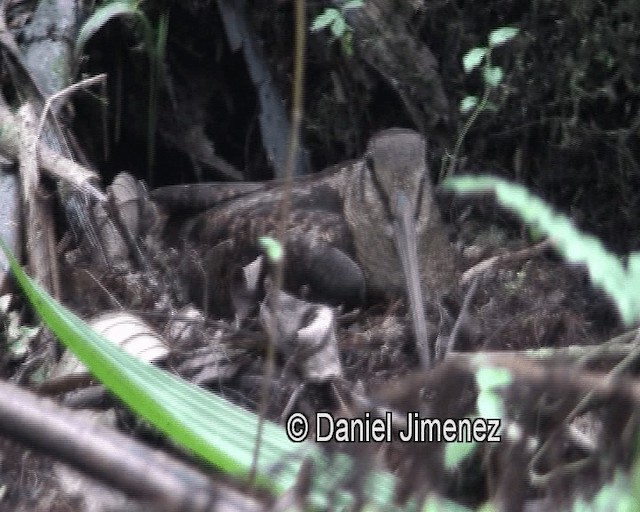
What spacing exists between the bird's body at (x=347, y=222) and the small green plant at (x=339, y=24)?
373mm

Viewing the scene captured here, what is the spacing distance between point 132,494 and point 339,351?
5.85 ft

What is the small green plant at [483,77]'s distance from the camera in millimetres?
3365

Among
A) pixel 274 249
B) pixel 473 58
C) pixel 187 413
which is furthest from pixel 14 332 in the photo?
pixel 473 58

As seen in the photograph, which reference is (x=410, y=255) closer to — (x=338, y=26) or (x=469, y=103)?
(x=469, y=103)

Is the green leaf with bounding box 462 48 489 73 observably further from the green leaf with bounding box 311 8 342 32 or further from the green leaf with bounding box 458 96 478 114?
the green leaf with bounding box 311 8 342 32

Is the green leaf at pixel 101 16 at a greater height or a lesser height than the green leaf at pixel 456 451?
greater

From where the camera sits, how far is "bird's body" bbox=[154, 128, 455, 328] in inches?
137

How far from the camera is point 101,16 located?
349 cm

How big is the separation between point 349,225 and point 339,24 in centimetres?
74

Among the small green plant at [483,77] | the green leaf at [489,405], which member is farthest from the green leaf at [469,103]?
the green leaf at [489,405]

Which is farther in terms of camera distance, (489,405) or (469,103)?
(469,103)

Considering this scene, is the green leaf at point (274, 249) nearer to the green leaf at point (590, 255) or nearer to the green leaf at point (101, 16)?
the green leaf at point (590, 255)

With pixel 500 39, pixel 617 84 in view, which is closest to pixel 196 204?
pixel 500 39
